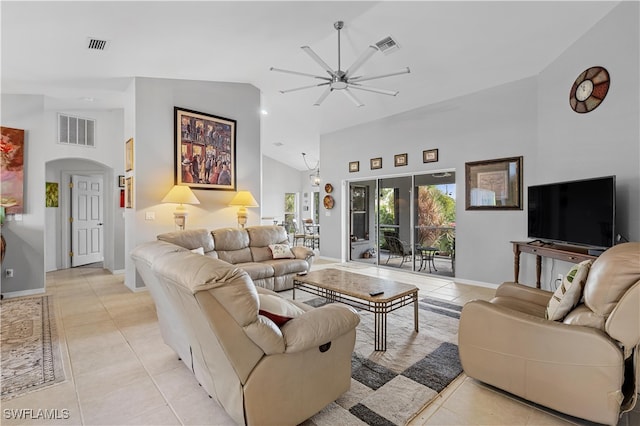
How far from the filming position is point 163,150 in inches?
188

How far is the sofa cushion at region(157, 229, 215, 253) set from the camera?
13.1ft

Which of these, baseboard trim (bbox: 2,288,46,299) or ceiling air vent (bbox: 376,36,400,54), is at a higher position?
ceiling air vent (bbox: 376,36,400,54)

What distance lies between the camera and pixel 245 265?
432 cm

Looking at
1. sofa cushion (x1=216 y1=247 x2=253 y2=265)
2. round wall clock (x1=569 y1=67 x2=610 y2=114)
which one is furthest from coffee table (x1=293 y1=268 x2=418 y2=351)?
round wall clock (x1=569 y1=67 x2=610 y2=114)

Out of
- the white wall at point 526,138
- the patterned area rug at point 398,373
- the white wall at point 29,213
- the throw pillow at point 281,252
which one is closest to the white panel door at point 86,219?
the white wall at point 29,213

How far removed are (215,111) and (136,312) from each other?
135 inches

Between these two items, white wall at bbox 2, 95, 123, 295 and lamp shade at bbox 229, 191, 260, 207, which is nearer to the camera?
white wall at bbox 2, 95, 123, 295

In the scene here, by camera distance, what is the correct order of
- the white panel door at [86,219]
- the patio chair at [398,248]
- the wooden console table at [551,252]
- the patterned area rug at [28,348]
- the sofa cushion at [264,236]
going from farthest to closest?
the white panel door at [86,219] → the patio chair at [398,248] → the sofa cushion at [264,236] → the wooden console table at [551,252] → the patterned area rug at [28,348]

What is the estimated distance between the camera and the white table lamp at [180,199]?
Answer: 177 inches

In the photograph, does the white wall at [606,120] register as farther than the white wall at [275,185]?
No

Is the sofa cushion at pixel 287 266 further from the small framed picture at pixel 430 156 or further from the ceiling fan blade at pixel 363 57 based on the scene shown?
the small framed picture at pixel 430 156

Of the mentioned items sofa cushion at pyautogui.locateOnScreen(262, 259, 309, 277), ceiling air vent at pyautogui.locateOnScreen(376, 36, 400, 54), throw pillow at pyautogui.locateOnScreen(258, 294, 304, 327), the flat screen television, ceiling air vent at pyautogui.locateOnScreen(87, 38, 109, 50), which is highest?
ceiling air vent at pyautogui.locateOnScreen(376, 36, 400, 54)

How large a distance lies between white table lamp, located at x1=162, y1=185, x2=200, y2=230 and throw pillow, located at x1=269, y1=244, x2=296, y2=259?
1.38m

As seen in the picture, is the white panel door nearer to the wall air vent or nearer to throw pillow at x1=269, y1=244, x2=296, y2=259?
the wall air vent
